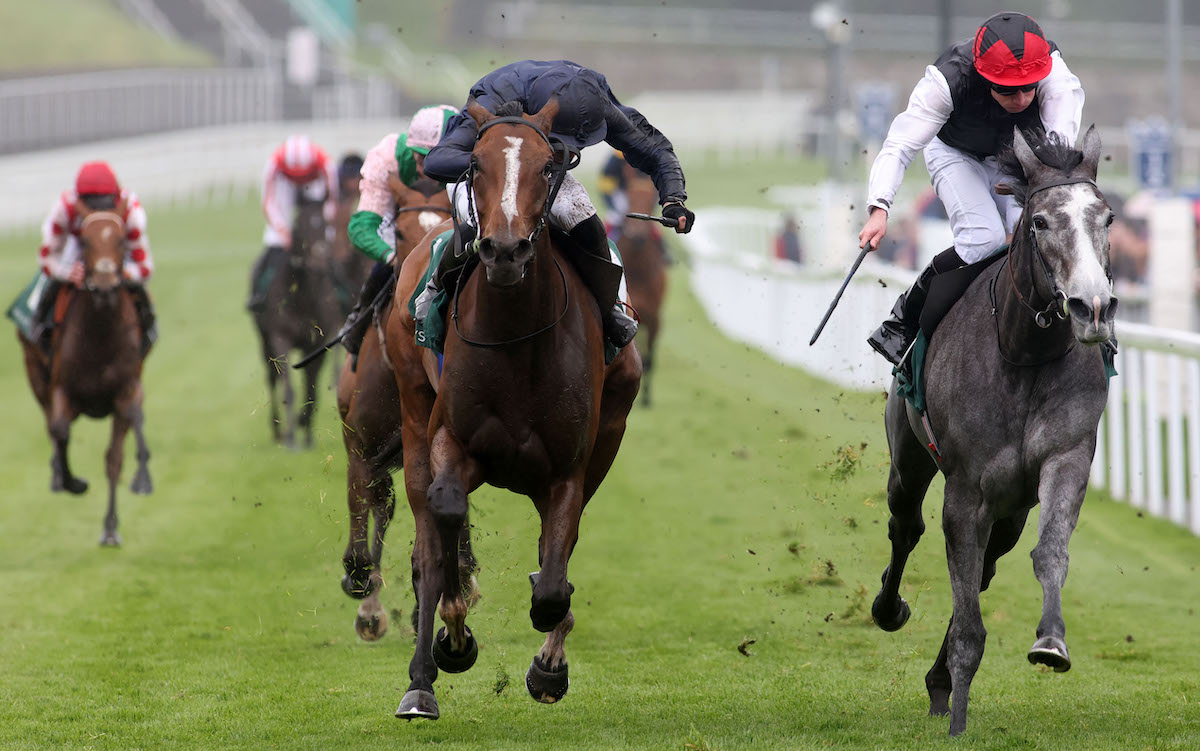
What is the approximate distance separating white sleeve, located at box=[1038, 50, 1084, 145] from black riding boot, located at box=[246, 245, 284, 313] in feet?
28.1

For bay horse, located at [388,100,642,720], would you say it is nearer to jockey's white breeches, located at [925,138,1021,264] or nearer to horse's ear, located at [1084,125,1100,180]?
jockey's white breeches, located at [925,138,1021,264]

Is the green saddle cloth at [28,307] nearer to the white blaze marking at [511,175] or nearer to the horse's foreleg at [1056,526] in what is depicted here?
the white blaze marking at [511,175]

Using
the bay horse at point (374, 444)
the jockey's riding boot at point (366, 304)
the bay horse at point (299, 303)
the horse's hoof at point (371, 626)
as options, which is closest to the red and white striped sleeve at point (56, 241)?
the bay horse at point (299, 303)

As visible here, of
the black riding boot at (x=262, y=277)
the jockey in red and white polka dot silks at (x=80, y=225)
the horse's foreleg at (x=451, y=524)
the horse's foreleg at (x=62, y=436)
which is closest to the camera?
the horse's foreleg at (x=451, y=524)

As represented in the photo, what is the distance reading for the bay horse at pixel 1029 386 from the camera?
5.05 meters

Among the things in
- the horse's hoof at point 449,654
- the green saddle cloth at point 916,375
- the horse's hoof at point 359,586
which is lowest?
the horse's hoof at point 359,586

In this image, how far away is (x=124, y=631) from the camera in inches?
304

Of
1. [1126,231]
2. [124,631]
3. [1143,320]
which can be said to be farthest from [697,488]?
[1126,231]

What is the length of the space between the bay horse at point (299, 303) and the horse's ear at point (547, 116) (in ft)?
24.7

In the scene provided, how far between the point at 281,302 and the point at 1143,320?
9.89 meters

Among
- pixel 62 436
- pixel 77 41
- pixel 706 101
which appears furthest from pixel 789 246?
pixel 77 41

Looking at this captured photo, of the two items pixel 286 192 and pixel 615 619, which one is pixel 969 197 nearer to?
pixel 615 619

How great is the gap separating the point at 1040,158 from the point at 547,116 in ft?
5.25

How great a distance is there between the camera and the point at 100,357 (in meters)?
10.3
